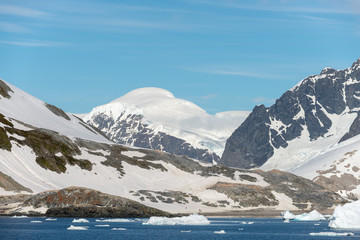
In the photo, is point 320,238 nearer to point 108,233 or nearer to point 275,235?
point 275,235

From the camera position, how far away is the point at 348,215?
6403 inches

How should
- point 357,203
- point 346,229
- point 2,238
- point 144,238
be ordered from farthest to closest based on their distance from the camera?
point 346,229 → point 357,203 → point 144,238 → point 2,238

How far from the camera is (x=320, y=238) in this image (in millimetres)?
149000

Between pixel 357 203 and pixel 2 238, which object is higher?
pixel 357 203

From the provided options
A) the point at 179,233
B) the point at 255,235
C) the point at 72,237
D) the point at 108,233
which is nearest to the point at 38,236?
the point at 72,237

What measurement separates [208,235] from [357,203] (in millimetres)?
34404

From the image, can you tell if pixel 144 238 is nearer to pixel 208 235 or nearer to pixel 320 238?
pixel 208 235

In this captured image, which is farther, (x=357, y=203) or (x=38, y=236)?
(x=357, y=203)

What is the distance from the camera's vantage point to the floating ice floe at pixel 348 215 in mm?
160000

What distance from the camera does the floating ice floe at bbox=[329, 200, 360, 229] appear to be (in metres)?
160

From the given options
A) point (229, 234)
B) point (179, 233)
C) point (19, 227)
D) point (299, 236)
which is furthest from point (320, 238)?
point (19, 227)

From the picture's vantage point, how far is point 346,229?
17462cm

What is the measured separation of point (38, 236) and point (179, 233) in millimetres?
35747

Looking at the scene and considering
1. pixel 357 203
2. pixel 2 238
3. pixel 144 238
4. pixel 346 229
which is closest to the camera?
pixel 2 238
